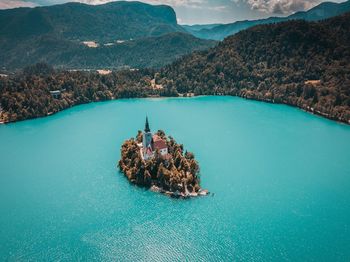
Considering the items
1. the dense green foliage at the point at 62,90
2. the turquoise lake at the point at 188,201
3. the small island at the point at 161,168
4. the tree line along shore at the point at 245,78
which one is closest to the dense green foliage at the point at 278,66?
the tree line along shore at the point at 245,78

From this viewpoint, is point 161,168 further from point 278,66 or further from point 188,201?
point 278,66

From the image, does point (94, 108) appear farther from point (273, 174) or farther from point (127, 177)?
point (273, 174)

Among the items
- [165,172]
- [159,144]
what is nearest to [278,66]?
[159,144]

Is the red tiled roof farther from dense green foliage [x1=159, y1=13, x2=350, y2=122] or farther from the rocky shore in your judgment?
dense green foliage [x1=159, y1=13, x2=350, y2=122]

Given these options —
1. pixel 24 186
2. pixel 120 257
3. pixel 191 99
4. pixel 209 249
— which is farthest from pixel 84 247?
pixel 191 99

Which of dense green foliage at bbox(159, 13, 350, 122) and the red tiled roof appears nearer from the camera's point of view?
the red tiled roof

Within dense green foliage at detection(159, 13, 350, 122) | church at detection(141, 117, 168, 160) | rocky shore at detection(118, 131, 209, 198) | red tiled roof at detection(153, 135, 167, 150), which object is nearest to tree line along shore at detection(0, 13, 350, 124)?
dense green foliage at detection(159, 13, 350, 122)

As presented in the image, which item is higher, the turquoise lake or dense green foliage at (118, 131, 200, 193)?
dense green foliage at (118, 131, 200, 193)
